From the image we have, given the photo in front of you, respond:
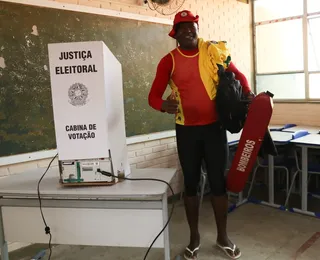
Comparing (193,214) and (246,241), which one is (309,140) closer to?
(246,241)

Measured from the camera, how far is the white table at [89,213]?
1.81 metres

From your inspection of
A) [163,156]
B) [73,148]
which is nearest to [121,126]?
[73,148]

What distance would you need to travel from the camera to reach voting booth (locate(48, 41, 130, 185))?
5.82 ft

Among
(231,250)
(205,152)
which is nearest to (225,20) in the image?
(205,152)

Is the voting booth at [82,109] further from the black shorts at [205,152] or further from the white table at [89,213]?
the black shorts at [205,152]

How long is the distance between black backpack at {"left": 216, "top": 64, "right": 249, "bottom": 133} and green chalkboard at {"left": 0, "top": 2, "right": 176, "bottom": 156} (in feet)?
4.09

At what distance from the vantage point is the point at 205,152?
8.09 feet

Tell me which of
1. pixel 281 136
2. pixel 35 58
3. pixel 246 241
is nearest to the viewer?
pixel 35 58

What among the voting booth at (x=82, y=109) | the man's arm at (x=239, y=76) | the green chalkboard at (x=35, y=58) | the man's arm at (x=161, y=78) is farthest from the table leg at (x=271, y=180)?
the voting booth at (x=82, y=109)

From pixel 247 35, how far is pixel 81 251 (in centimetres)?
370

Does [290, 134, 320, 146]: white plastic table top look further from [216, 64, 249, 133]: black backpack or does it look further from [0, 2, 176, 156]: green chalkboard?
[0, 2, 176, 156]: green chalkboard

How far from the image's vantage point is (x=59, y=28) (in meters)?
2.84

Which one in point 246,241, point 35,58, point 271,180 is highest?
point 35,58

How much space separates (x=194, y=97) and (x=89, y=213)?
104 cm
